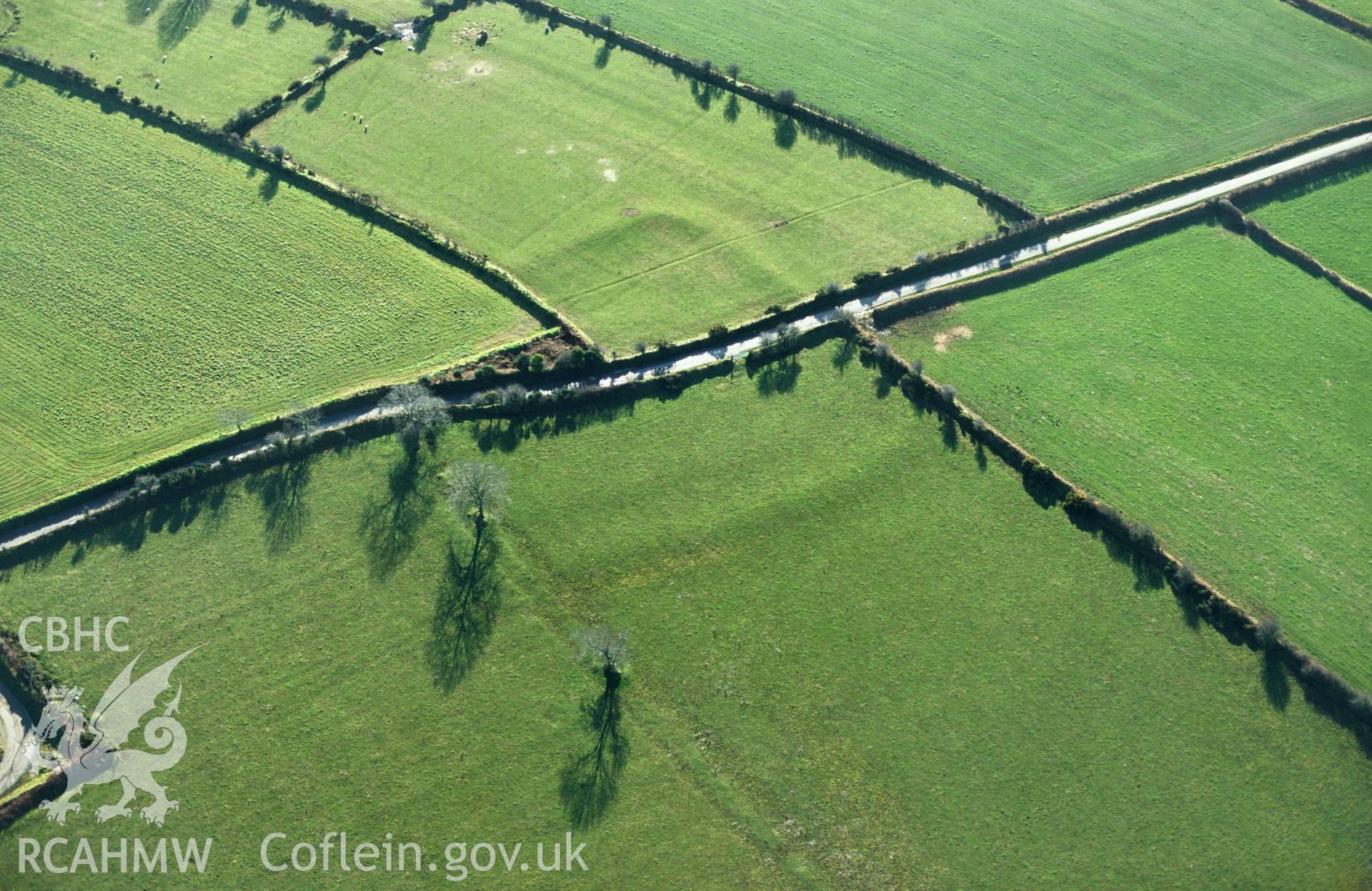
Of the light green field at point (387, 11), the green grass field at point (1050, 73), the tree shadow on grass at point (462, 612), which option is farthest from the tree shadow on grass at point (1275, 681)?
the light green field at point (387, 11)

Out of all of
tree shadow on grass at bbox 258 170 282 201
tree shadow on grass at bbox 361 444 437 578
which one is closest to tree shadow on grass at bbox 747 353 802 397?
tree shadow on grass at bbox 361 444 437 578

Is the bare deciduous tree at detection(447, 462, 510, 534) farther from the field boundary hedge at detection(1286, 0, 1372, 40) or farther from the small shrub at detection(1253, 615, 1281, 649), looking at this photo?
the field boundary hedge at detection(1286, 0, 1372, 40)

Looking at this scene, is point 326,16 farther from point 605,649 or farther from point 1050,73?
point 605,649

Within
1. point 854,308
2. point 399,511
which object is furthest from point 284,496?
point 854,308

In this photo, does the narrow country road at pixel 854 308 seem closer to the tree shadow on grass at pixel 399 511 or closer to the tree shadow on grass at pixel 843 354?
the tree shadow on grass at pixel 843 354

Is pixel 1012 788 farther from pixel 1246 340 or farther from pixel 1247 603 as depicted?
pixel 1246 340

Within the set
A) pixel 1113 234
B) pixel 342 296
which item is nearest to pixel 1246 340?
pixel 1113 234
